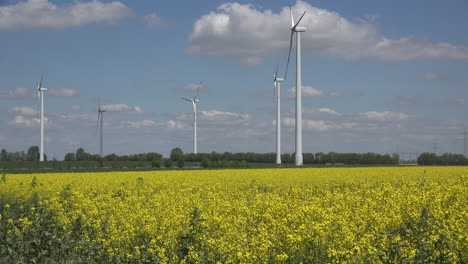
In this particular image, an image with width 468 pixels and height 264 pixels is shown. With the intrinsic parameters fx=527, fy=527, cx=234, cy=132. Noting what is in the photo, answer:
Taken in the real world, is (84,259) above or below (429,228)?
below

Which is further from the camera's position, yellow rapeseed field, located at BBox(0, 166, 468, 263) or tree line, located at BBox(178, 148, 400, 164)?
tree line, located at BBox(178, 148, 400, 164)

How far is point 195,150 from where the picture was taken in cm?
8575

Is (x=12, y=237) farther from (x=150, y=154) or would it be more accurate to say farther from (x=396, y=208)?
(x=150, y=154)

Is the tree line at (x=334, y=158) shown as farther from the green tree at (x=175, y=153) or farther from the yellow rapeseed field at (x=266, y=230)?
the yellow rapeseed field at (x=266, y=230)

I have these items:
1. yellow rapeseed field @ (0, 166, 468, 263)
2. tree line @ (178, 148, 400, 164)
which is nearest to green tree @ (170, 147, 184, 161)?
tree line @ (178, 148, 400, 164)

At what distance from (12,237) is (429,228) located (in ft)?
36.4

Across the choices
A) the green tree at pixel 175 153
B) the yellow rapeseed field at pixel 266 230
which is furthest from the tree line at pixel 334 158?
the yellow rapeseed field at pixel 266 230

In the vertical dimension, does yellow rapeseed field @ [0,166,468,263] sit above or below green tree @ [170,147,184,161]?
below

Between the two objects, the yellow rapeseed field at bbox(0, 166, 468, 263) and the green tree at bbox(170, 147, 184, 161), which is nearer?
the yellow rapeseed field at bbox(0, 166, 468, 263)

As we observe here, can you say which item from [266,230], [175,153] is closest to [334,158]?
[175,153]

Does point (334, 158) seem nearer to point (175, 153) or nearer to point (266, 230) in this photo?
point (175, 153)

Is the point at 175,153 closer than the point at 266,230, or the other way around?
the point at 266,230

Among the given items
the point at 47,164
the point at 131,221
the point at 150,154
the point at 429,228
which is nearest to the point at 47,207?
the point at 131,221

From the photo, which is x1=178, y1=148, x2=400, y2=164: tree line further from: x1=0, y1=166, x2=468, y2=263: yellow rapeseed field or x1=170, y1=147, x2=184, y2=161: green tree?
x1=0, y1=166, x2=468, y2=263: yellow rapeseed field
